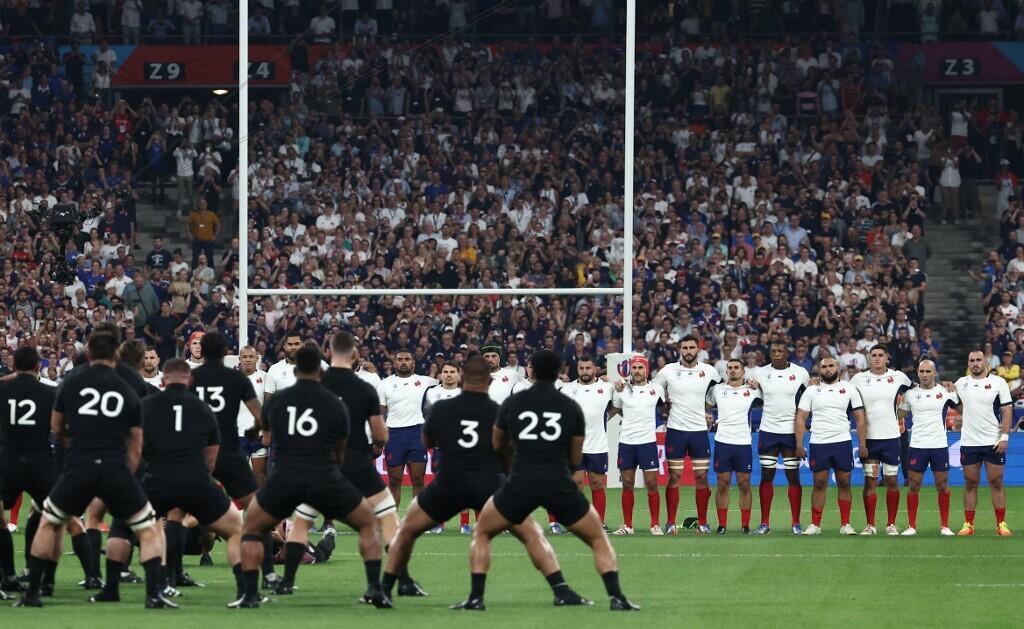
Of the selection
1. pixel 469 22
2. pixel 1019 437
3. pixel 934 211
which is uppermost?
pixel 469 22

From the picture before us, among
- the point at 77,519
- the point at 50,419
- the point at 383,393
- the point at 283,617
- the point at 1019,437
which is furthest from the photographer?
the point at 1019,437

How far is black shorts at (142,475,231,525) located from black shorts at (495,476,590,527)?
2090mm

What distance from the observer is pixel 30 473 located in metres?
14.0

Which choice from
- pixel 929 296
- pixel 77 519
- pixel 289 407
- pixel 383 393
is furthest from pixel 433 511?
pixel 929 296

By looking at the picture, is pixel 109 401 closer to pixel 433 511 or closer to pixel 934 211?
pixel 433 511

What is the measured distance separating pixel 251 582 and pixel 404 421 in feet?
25.2

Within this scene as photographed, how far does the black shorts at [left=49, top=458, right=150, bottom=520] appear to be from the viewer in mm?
12773

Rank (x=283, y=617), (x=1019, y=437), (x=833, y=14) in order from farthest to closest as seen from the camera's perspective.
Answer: (x=833, y=14) → (x=1019, y=437) → (x=283, y=617)

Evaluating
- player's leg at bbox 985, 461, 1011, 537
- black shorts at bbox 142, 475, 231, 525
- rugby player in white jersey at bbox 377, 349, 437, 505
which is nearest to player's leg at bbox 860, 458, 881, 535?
player's leg at bbox 985, 461, 1011, 537

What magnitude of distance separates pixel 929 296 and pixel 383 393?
1702 centimetres

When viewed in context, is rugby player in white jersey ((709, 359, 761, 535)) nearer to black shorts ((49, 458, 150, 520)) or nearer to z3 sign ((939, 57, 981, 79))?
black shorts ((49, 458, 150, 520))

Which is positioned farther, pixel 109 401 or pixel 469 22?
pixel 469 22

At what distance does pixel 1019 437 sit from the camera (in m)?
27.2

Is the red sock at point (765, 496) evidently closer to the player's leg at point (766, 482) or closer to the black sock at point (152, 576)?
the player's leg at point (766, 482)
